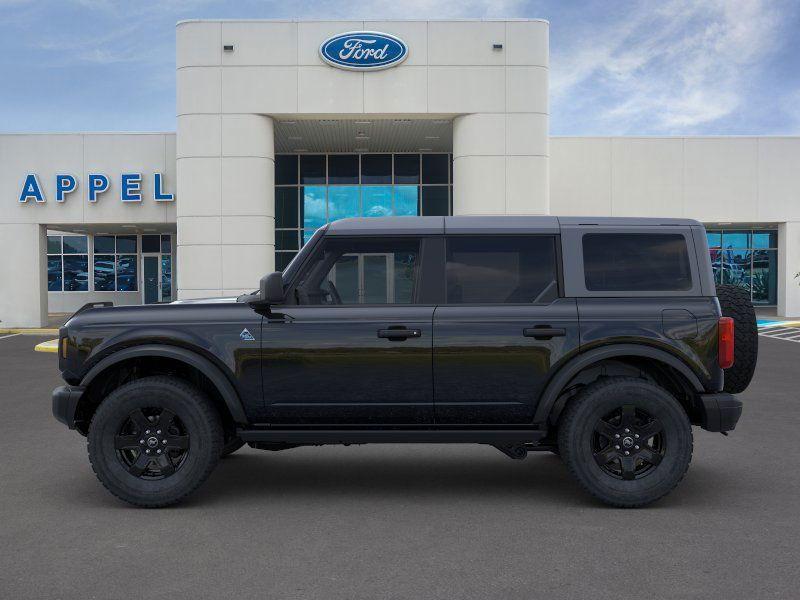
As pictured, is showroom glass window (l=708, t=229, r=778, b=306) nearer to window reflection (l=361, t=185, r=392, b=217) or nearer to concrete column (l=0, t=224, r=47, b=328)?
window reflection (l=361, t=185, r=392, b=217)

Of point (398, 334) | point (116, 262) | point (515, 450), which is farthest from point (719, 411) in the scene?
point (116, 262)

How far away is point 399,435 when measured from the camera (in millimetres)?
5316

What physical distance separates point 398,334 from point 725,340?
7.42 ft

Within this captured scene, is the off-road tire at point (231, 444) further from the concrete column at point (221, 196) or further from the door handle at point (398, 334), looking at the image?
the concrete column at point (221, 196)

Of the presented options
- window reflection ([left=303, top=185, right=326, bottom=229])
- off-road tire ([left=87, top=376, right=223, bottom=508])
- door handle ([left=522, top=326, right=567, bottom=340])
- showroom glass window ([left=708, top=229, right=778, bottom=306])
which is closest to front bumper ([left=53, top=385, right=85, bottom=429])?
off-road tire ([left=87, top=376, right=223, bottom=508])

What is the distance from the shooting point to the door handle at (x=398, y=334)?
5.25 m

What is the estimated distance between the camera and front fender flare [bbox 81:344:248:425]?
5.29 m

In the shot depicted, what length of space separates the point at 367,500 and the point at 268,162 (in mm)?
17764

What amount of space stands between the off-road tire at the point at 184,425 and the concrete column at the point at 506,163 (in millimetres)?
17193

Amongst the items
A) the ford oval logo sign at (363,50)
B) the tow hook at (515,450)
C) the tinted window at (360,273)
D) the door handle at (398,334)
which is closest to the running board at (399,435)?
the tow hook at (515,450)

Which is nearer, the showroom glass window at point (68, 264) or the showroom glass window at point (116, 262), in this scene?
the showroom glass window at point (116, 262)

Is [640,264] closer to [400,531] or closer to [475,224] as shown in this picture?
[475,224]

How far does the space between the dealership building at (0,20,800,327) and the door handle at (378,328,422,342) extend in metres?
16.9

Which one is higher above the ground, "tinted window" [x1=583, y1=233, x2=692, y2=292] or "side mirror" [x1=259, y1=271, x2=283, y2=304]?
"tinted window" [x1=583, y1=233, x2=692, y2=292]
